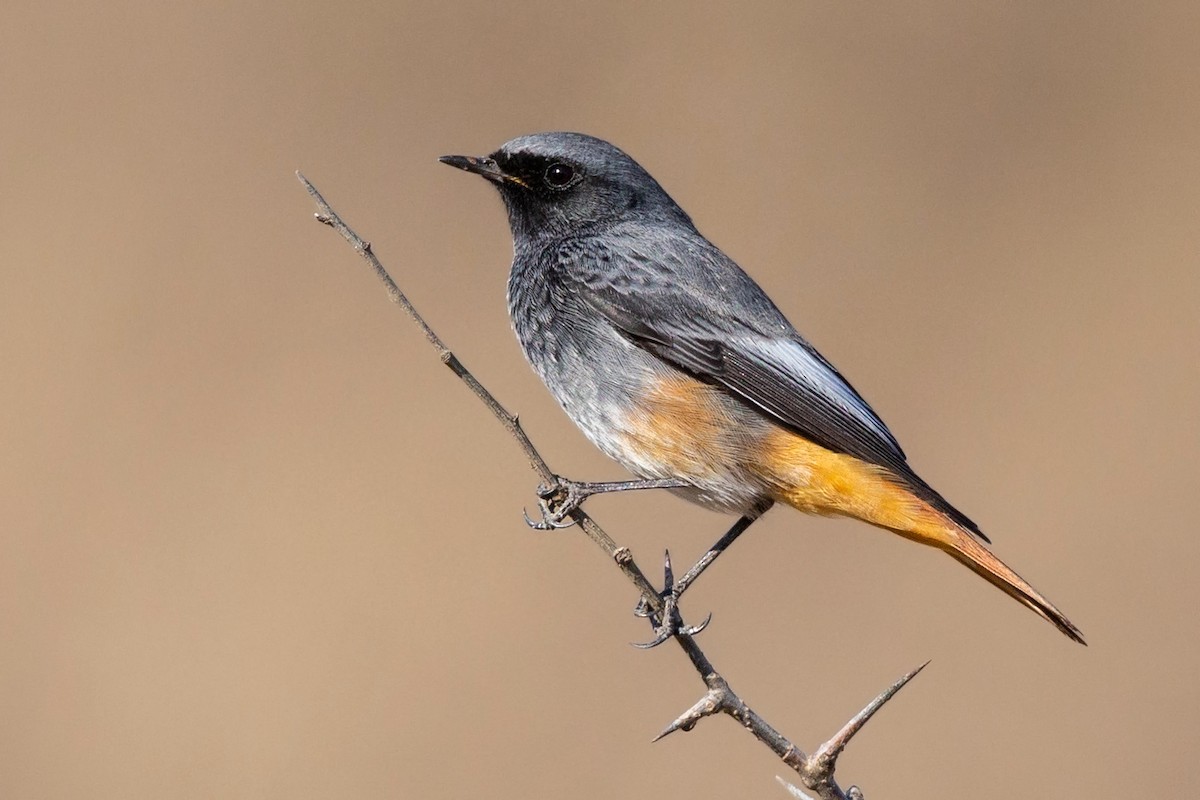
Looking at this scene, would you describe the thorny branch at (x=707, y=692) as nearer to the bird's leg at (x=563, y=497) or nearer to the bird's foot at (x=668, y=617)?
the bird's foot at (x=668, y=617)

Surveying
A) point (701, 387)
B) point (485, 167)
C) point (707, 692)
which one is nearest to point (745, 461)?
point (701, 387)

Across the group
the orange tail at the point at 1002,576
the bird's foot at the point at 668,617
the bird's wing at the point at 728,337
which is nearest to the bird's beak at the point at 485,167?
the bird's wing at the point at 728,337

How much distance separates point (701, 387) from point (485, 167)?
1.24 metres

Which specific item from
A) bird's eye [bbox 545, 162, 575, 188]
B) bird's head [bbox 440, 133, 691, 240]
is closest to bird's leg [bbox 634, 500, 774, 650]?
bird's head [bbox 440, 133, 691, 240]

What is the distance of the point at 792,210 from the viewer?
7.20 metres

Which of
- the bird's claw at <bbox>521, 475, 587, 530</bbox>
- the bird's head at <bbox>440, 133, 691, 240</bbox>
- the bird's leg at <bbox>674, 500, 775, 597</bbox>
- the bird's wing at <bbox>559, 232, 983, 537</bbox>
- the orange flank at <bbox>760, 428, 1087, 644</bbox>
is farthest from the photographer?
the bird's head at <bbox>440, 133, 691, 240</bbox>

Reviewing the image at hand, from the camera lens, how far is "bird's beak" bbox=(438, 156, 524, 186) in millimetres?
4734

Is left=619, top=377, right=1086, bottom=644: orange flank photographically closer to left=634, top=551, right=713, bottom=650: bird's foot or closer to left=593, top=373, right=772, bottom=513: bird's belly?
left=593, top=373, right=772, bottom=513: bird's belly

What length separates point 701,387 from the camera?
14.4 feet

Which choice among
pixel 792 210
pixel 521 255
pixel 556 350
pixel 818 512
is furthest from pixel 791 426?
pixel 792 210

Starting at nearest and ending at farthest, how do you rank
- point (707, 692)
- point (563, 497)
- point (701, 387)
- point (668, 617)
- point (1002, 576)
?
point (707, 692), point (668, 617), point (1002, 576), point (563, 497), point (701, 387)

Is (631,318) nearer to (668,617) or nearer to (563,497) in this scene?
(563,497)

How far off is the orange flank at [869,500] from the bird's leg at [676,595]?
0.21 metres

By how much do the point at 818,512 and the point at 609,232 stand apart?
1.33 m
